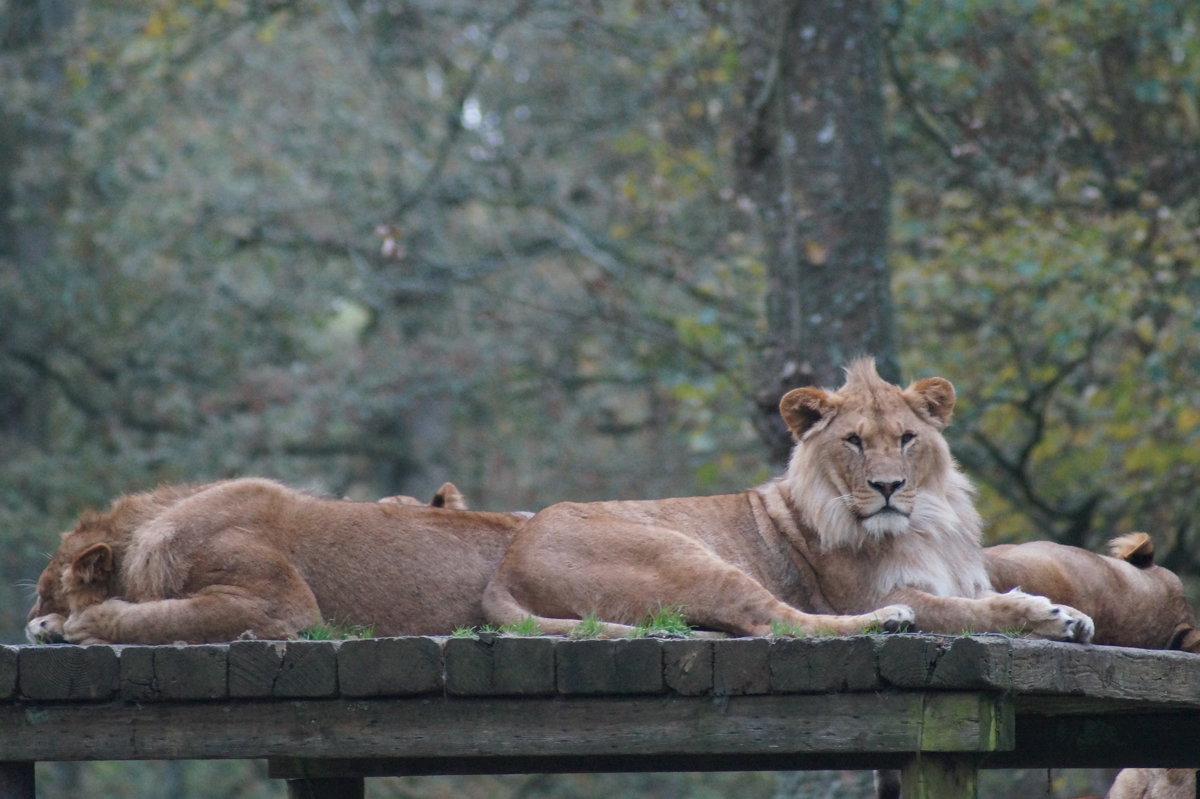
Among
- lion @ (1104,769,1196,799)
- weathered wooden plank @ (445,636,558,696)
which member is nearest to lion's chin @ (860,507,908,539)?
weathered wooden plank @ (445,636,558,696)

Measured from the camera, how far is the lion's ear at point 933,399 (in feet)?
16.7

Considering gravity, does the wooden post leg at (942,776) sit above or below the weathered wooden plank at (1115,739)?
above

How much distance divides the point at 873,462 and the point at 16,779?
2743mm

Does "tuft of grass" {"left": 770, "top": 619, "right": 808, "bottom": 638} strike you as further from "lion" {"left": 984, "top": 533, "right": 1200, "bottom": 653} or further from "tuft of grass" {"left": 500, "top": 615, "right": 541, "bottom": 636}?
"lion" {"left": 984, "top": 533, "right": 1200, "bottom": 653}

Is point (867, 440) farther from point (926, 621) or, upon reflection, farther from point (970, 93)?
point (970, 93)

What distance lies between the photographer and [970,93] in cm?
1049

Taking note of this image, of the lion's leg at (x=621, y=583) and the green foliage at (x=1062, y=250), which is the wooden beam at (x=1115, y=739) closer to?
the lion's leg at (x=621, y=583)

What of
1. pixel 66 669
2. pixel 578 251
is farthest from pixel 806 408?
pixel 578 251

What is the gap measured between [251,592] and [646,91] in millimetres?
9554

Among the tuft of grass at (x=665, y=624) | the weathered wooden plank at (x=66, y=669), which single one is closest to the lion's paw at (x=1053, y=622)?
the tuft of grass at (x=665, y=624)

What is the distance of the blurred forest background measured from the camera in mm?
9625

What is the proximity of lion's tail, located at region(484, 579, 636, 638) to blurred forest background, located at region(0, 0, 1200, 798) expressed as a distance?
132 inches

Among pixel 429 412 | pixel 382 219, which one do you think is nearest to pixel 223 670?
pixel 382 219

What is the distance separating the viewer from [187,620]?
14.6 ft
